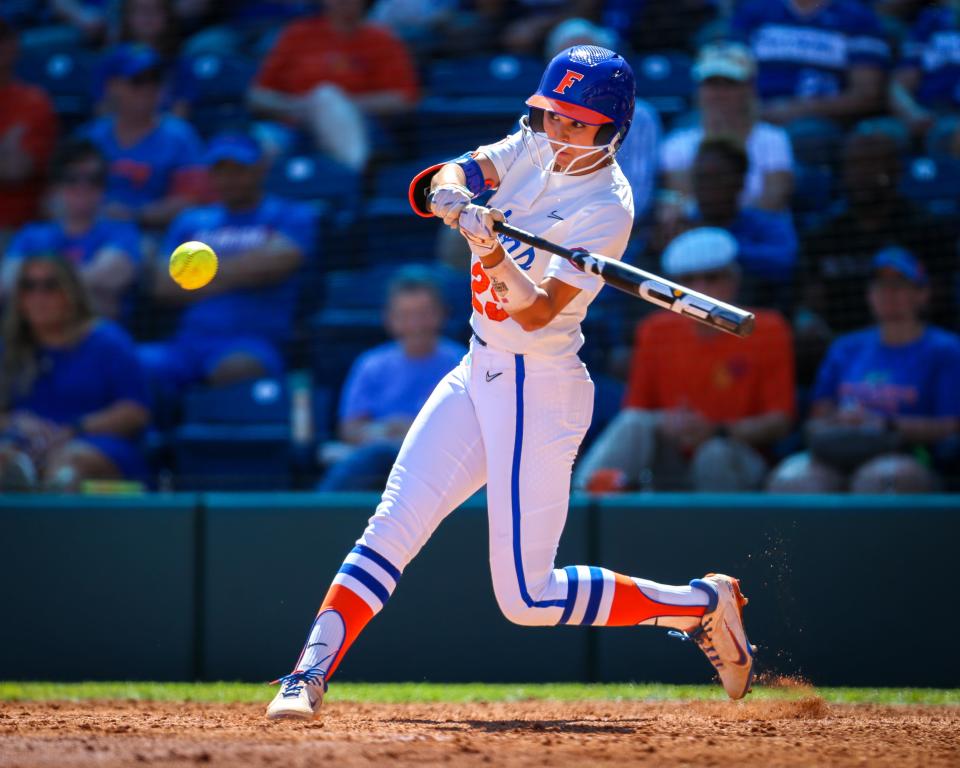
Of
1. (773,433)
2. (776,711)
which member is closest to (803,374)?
(773,433)

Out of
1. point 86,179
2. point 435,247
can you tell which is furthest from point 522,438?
point 86,179

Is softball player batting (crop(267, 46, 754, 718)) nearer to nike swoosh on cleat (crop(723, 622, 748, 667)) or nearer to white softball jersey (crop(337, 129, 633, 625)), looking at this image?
white softball jersey (crop(337, 129, 633, 625))

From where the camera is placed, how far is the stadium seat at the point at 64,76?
10.7 metres

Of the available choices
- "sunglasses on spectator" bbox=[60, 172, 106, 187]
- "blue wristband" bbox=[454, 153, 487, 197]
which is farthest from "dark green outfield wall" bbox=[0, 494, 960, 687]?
"sunglasses on spectator" bbox=[60, 172, 106, 187]

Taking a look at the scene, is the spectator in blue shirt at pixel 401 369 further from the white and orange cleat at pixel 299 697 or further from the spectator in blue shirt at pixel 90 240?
the white and orange cleat at pixel 299 697

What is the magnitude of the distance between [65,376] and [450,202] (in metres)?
4.50

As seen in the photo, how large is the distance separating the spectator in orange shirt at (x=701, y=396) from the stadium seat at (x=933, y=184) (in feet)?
4.05

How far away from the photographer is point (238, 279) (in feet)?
28.2

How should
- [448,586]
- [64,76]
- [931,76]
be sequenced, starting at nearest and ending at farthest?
[448,586]
[931,76]
[64,76]

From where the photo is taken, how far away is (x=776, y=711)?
462 cm

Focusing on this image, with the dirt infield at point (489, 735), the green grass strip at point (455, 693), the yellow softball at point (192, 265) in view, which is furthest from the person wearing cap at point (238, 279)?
the yellow softball at point (192, 265)

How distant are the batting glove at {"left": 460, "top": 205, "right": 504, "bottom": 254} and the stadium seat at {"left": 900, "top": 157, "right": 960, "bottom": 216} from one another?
459 cm

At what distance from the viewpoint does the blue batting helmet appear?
421cm

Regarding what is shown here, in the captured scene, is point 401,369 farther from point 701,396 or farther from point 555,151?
point 555,151
